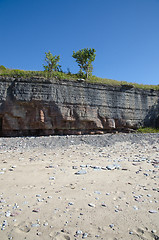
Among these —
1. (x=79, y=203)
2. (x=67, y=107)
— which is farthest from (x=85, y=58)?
(x=79, y=203)

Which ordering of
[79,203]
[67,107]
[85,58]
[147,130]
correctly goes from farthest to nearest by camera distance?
[85,58], [147,130], [67,107], [79,203]

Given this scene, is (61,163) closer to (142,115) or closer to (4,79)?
(4,79)

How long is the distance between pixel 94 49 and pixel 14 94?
57.0 ft

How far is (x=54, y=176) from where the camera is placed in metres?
4.71

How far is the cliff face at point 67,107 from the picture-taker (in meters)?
14.8

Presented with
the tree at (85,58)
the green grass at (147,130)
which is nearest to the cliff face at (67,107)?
the green grass at (147,130)

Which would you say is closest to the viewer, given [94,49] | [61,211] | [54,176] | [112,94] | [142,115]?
[61,211]

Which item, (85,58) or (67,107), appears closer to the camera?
(67,107)

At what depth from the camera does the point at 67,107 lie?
16188mm

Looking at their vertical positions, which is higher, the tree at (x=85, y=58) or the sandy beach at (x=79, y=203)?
the tree at (x=85, y=58)

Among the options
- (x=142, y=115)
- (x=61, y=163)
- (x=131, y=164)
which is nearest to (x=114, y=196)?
(x=131, y=164)

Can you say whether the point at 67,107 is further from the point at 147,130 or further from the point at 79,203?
the point at 79,203

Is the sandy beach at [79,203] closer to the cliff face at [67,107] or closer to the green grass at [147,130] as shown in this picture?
the cliff face at [67,107]

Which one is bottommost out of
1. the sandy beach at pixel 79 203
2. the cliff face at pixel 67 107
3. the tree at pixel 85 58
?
the sandy beach at pixel 79 203
